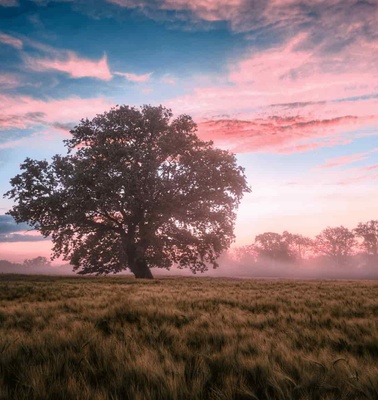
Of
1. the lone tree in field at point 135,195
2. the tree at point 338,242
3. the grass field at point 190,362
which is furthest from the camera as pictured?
the tree at point 338,242

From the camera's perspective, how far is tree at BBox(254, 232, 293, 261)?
116 metres

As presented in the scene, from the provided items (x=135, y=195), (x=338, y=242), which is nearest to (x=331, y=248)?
(x=338, y=242)

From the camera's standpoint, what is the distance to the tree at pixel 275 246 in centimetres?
11619

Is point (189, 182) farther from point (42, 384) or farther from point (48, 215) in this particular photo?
point (42, 384)

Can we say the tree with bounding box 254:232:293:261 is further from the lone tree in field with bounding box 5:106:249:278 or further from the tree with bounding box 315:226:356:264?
the lone tree in field with bounding box 5:106:249:278

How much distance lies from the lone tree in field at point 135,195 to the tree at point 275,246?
298ft

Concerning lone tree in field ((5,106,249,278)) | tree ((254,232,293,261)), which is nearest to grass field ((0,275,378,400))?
lone tree in field ((5,106,249,278))

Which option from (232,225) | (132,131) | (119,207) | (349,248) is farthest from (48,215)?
(349,248)

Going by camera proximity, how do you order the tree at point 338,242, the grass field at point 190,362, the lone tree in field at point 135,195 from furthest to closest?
1. the tree at point 338,242
2. the lone tree in field at point 135,195
3. the grass field at point 190,362

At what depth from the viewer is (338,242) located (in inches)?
4459

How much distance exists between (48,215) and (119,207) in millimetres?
6500

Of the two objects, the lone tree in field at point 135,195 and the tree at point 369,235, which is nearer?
the lone tree in field at point 135,195

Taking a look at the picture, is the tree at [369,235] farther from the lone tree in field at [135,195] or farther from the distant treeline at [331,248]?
the lone tree in field at [135,195]

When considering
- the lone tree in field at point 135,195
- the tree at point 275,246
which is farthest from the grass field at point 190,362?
the tree at point 275,246
